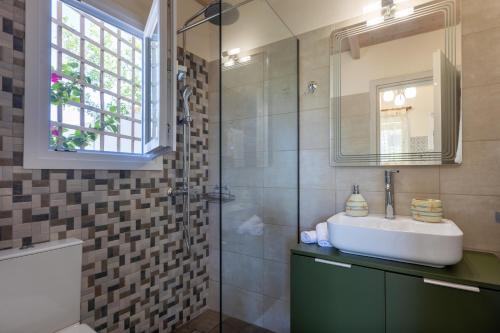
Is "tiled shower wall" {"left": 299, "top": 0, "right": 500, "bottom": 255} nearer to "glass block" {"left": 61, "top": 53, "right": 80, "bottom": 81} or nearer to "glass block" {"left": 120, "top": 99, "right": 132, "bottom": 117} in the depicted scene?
"glass block" {"left": 120, "top": 99, "right": 132, "bottom": 117}

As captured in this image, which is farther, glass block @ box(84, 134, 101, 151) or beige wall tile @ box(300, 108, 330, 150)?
beige wall tile @ box(300, 108, 330, 150)

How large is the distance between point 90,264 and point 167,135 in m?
0.89

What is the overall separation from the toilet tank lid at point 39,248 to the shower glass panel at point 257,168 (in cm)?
78

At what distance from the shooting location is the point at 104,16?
1.62m

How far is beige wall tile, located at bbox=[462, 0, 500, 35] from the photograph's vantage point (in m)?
1.31

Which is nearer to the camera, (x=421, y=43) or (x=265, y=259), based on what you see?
(x=421, y=43)

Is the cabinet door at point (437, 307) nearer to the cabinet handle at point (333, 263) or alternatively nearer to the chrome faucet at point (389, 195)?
the cabinet handle at point (333, 263)

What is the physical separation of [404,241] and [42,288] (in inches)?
66.0

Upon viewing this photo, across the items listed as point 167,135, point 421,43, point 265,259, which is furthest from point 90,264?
point 421,43

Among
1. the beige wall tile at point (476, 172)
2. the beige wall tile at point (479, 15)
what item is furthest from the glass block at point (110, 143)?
the beige wall tile at point (479, 15)

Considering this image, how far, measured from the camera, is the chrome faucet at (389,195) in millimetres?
1468

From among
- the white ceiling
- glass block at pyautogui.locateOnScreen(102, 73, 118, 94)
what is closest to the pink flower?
glass block at pyautogui.locateOnScreen(102, 73, 118, 94)

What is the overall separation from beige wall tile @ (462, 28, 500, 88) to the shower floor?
190 centimetres

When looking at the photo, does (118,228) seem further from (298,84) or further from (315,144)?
(298,84)
